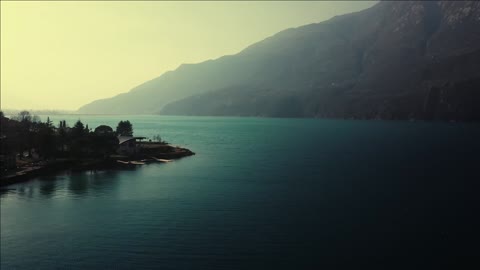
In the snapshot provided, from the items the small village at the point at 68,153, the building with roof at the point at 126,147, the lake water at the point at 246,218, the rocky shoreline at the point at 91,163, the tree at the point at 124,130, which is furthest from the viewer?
the tree at the point at 124,130

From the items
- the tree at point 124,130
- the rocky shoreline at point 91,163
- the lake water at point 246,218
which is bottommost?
the lake water at point 246,218

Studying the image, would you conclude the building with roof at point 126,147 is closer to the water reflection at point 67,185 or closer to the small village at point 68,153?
the small village at point 68,153

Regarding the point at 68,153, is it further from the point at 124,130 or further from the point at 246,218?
the point at 246,218

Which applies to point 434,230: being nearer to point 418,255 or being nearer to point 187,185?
point 418,255

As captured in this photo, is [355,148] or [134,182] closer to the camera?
[134,182]

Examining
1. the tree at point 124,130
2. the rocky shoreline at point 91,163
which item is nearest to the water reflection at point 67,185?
the rocky shoreline at point 91,163

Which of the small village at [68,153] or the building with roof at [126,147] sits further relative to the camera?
the building with roof at [126,147]

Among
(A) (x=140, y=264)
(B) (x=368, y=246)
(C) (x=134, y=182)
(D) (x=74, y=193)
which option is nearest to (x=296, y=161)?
(C) (x=134, y=182)
